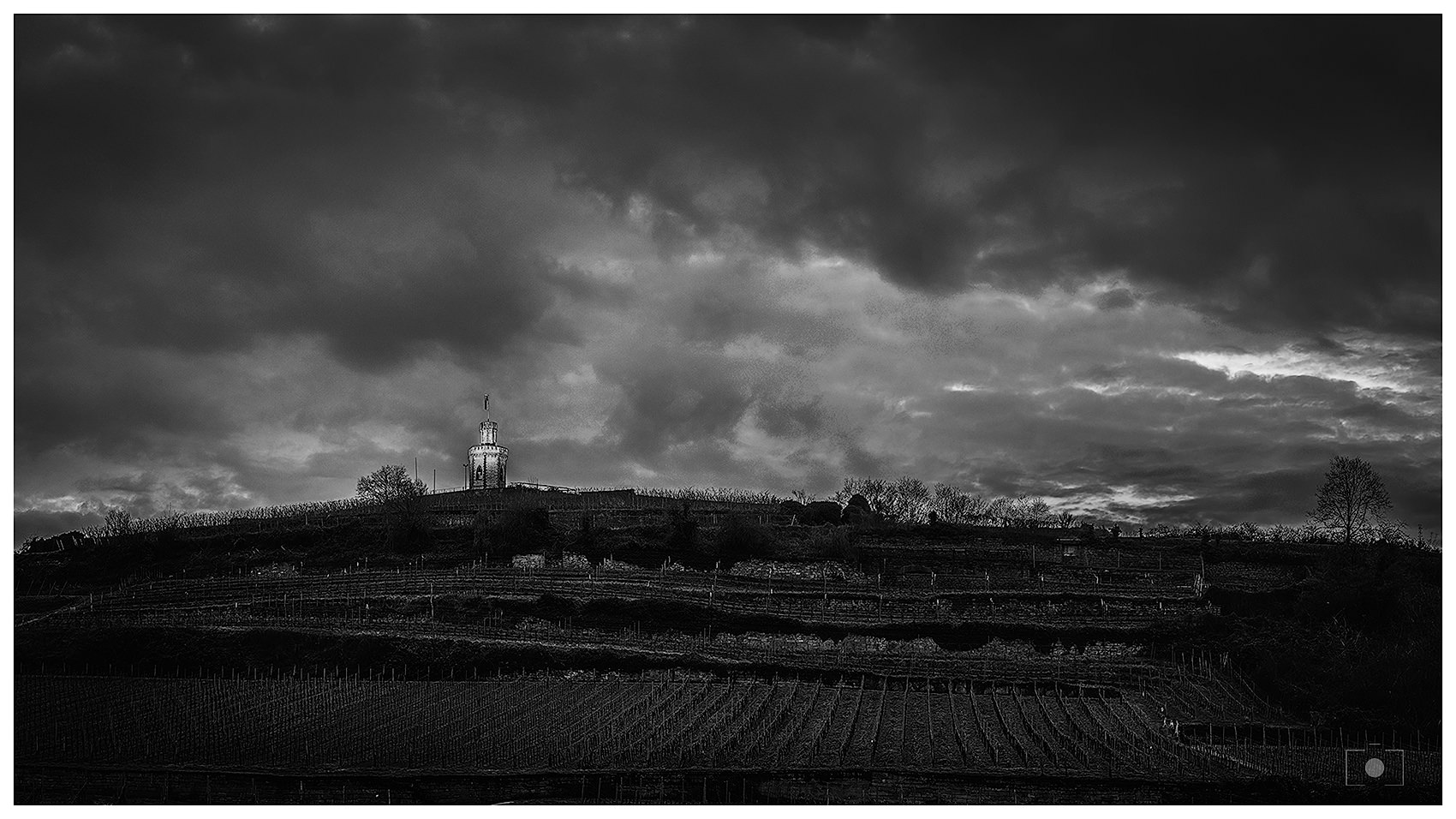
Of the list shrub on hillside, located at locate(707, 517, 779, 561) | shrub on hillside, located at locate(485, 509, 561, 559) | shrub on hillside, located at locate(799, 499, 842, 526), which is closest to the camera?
shrub on hillside, located at locate(707, 517, 779, 561)

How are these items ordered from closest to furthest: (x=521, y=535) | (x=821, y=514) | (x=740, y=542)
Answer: (x=740, y=542)
(x=521, y=535)
(x=821, y=514)

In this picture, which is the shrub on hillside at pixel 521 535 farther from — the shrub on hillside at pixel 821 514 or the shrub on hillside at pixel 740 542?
the shrub on hillside at pixel 821 514

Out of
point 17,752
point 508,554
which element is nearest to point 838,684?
point 17,752

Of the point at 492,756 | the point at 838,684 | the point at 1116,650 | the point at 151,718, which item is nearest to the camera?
the point at 492,756

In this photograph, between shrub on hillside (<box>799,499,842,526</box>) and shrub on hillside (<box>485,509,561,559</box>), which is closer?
shrub on hillside (<box>485,509,561,559</box>)

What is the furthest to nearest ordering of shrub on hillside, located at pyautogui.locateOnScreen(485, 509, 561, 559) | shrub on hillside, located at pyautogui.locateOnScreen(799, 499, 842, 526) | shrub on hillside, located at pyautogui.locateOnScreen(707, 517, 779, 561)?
1. shrub on hillside, located at pyautogui.locateOnScreen(799, 499, 842, 526)
2. shrub on hillside, located at pyautogui.locateOnScreen(485, 509, 561, 559)
3. shrub on hillside, located at pyautogui.locateOnScreen(707, 517, 779, 561)

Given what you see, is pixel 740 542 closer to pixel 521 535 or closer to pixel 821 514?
pixel 521 535

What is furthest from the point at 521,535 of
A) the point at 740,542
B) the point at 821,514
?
the point at 821,514

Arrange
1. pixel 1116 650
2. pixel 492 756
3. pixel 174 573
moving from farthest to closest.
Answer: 1. pixel 174 573
2. pixel 1116 650
3. pixel 492 756

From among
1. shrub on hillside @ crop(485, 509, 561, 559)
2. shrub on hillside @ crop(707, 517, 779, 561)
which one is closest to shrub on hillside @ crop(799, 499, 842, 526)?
shrub on hillside @ crop(707, 517, 779, 561)

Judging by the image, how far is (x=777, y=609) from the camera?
44594 mm

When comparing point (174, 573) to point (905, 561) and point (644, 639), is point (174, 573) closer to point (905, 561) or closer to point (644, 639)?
point (644, 639)

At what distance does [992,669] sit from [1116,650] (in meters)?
5.61

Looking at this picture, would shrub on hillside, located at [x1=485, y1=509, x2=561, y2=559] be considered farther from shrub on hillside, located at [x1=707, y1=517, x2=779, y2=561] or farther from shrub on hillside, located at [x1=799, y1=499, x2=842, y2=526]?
shrub on hillside, located at [x1=799, y1=499, x2=842, y2=526]
